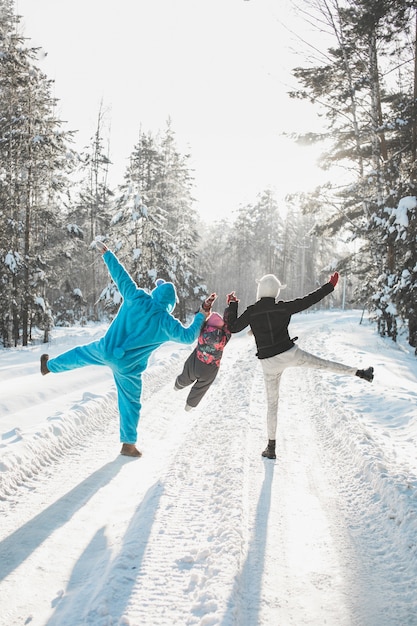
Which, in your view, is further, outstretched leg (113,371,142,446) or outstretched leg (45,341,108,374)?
outstretched leg (113,371,142,446)

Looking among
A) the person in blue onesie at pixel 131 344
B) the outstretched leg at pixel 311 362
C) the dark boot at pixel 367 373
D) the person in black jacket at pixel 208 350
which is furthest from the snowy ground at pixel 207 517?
the outstretched leg at pixel 311 362

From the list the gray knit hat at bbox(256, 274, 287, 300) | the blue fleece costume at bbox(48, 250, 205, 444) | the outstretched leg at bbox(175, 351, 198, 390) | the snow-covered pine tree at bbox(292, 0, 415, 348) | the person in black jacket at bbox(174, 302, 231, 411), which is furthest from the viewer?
the snow-covered pine tree at bbox(292, 0, 415, 348)

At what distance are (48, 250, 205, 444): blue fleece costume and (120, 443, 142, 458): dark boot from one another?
1.8 inches

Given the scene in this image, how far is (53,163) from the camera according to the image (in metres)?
17.5

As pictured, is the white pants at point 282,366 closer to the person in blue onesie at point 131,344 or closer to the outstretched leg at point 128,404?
the person in blue onesie at point 131,344

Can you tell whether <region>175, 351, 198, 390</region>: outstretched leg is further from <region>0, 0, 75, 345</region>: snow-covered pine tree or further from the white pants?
<region>0, 0, 75, 345</region>: snow-covered pine tree

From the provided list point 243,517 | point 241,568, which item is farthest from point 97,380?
point 241,568

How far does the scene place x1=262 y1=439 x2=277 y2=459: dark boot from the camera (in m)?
5.04

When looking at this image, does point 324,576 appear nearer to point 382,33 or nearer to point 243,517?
point 243,517

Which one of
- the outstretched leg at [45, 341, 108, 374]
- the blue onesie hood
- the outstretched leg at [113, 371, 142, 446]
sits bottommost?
the outstretched leg at [113, 371, 142, 446]

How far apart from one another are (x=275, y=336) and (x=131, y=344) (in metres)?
1.71

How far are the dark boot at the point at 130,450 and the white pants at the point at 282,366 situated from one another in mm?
1621

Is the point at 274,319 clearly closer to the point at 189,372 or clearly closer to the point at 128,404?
the point at 189,372

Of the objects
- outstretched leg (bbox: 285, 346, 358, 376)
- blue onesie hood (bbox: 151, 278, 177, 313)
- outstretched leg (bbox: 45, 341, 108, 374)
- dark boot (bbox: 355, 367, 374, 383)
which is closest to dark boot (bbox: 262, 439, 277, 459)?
outstretched leg (bbox: 285, 346, 358, 376)
